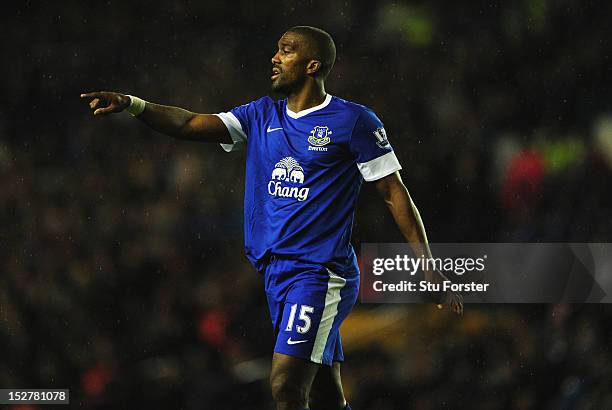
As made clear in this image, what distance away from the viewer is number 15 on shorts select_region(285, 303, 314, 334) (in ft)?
11.8

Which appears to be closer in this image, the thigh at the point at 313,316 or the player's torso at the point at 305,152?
the thigh at the point at 313,316

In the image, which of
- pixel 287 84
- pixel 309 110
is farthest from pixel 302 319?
pixel 287 84

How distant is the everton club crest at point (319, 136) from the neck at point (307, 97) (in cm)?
13

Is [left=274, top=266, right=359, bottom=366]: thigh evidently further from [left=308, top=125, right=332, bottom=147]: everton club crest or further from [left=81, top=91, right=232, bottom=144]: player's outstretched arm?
[left=81, top=91, right=232, bottom=144]: player's outstretched arm

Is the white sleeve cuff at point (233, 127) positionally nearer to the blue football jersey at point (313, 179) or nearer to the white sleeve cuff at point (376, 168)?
the blue football jersey at point (313, 179)

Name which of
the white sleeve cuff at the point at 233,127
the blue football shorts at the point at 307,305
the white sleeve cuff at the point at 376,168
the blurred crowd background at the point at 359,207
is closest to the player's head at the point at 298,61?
the white sleeve cuff at the point at 233,127

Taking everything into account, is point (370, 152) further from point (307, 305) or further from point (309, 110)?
point (307, 305)

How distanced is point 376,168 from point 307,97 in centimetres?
41

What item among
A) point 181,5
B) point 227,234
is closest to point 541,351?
point 227,234

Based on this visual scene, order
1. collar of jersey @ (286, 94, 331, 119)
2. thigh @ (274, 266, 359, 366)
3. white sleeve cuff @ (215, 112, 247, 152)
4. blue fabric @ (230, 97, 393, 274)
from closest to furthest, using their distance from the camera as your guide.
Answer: thigh @ (274, 266, 359, 366)
blue fabric @ (230, 97, 393, 274)
collar of jersey @ (286, 94, 331, 119)
white sleeve cuff @ (215, 112, 247, 152)

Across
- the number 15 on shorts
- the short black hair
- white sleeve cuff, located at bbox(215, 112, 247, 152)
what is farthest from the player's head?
the number 15 on shorts

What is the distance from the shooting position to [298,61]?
386 cm

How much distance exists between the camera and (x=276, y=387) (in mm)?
3531

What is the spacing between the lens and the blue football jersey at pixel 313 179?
146 inches
